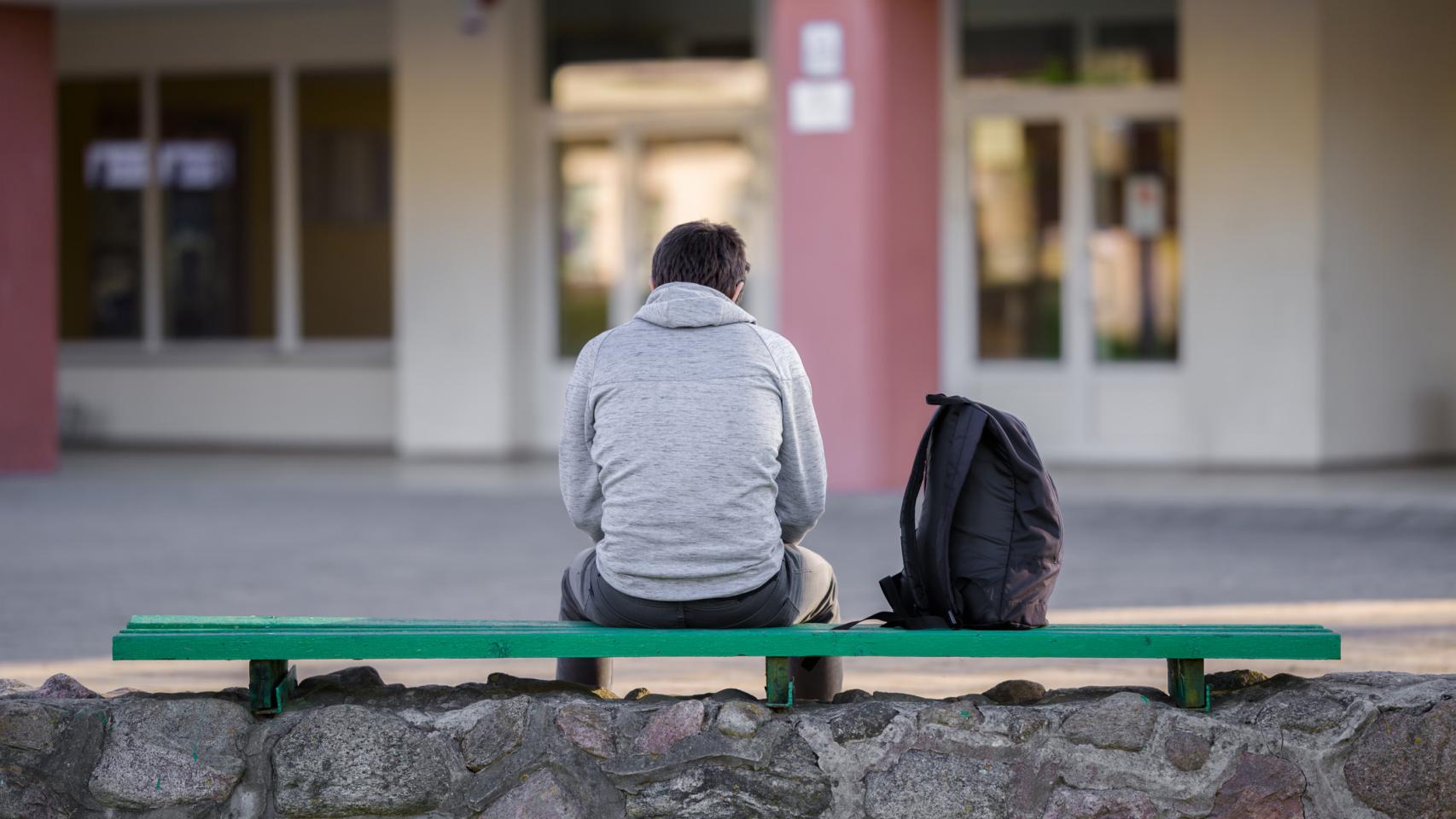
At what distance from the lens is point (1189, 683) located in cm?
404

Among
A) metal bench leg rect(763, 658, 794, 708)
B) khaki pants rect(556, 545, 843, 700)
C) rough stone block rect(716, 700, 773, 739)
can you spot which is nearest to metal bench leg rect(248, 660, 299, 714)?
khaki pants rect(556, 545, 843, 700)

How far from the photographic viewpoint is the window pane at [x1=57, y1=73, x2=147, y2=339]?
15.9 m

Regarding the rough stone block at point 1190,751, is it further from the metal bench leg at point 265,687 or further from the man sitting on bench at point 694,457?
the metal bench leg at point 265,687

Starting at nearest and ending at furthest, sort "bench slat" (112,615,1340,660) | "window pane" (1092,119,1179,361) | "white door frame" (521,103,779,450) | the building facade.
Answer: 1. "bench slat" (112,615,1340,660)
2. the building facade
3. "window pane" (1092,119,1179,361)
4. "white door frame" (521,103,779,450)

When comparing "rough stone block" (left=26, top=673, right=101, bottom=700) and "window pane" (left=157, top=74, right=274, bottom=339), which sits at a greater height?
"window pane" (left=157, top=74, right=274, bottom=339)

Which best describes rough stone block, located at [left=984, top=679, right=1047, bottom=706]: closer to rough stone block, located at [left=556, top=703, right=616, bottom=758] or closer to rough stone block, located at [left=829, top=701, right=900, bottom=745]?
rough stone block, located at [left=829, top=701, right=900, bottom=745]

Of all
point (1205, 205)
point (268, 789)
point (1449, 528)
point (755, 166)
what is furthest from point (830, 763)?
point (755, 166)

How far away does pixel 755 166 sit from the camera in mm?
13969

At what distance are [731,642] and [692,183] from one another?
10.4 meters

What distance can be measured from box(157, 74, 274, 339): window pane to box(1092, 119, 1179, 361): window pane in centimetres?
704

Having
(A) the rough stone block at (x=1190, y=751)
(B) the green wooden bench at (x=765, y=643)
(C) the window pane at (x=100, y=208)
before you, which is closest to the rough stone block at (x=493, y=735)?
(B) the green wooden bench at (x=765, y=643)

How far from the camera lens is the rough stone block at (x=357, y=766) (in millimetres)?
4098

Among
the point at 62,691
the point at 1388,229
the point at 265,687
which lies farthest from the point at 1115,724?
the point at 1388,229

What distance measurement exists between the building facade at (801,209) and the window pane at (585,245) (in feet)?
0.09
